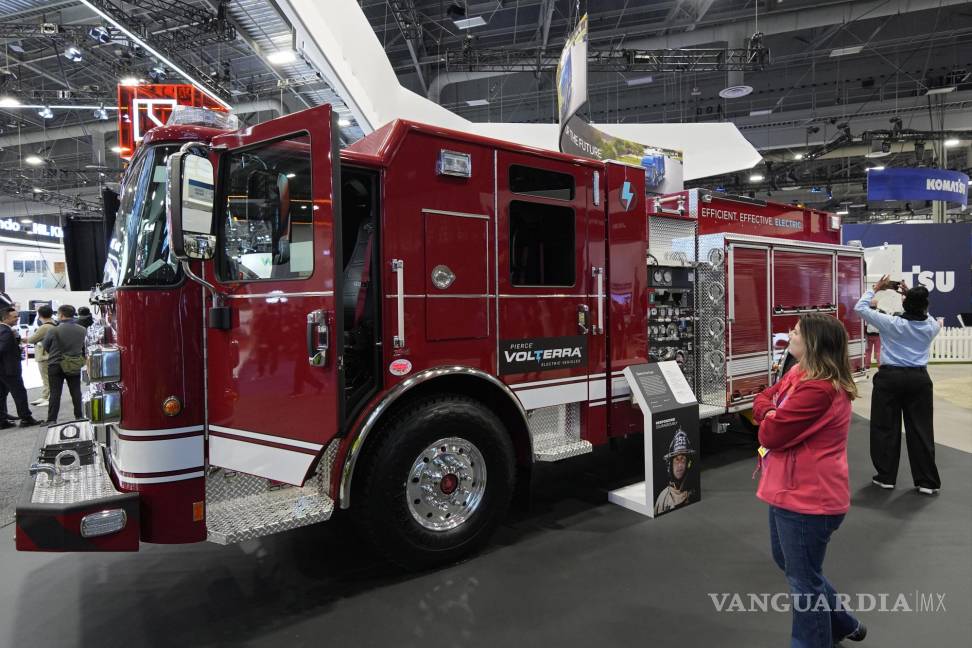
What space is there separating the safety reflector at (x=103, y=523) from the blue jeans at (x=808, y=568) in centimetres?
302

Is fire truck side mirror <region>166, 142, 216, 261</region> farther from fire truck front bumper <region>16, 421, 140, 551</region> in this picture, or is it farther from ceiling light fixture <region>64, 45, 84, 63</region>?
ceiling light fixture <region>64, 45, 84, 63</region>

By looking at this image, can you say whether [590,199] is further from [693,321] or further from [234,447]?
[234,447]

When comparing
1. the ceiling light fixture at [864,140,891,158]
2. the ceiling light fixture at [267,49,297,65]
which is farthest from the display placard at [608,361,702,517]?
the ceiling light fixture at [864,140,891,158]

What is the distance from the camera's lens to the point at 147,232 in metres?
2.99

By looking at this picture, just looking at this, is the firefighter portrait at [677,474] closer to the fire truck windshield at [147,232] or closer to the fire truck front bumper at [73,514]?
the fire truck front bumper at [73,514]

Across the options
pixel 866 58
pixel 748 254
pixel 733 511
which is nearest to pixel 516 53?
pixel 748 254

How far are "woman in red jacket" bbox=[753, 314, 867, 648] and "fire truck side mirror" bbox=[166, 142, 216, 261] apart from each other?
2.60m

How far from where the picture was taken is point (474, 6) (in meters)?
13.0

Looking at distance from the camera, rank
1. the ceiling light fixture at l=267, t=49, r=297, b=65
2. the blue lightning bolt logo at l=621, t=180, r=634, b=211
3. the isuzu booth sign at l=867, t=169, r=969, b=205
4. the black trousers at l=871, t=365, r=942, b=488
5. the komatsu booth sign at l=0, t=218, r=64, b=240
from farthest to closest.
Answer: the komatsu booth sign at l=0, t=218, r=64, b=240 < the isuzu booth sign at l=867, t=169, r=969, b=205 < the ceiling light fixture at l=267, t=49, r=297, b=65 < the black trousers at l=871, t=365, r=942, b=488 < the blue lightning bolt logo at l=621, t=180, r=634, b=211

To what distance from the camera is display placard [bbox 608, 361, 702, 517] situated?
167 inches

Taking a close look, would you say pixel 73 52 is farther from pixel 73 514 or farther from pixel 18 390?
pixel 73 514

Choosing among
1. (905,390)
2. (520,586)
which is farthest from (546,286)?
(905,390)

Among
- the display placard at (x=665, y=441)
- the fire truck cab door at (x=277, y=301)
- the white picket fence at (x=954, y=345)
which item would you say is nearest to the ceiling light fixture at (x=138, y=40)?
the fire truck cab door at (x=277, y=301)

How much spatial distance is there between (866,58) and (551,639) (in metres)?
18.8
